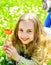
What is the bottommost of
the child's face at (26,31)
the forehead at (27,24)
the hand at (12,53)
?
the hand at (12,53)

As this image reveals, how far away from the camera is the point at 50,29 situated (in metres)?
2.43

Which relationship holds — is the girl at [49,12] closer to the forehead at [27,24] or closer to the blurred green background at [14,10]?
the blurred green background at [14,10]

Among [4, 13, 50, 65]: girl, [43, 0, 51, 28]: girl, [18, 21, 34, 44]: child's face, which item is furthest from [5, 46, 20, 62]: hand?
[43, 0, 51, 28]: girl

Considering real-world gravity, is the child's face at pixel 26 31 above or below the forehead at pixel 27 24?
below

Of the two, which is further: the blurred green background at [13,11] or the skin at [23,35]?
the blurred green background at [13,11]

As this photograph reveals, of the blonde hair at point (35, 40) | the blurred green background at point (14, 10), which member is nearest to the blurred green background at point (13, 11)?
the blurred green background at point (14, 10)

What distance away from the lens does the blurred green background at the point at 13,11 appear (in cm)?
243

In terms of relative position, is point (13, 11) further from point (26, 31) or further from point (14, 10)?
point (26, 31)

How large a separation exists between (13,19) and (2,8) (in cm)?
24

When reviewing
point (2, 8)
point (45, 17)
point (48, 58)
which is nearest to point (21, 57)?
point (48, 58)

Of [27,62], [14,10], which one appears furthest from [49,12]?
[27,62]

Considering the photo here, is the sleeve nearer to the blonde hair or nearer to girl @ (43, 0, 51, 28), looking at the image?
the blonde hair

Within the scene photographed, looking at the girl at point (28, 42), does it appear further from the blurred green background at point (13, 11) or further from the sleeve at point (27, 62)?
the blurred green background at point (13, 11)

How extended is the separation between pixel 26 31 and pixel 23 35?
4 cm
